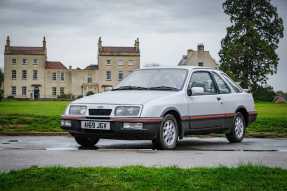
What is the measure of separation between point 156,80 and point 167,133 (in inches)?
60.5

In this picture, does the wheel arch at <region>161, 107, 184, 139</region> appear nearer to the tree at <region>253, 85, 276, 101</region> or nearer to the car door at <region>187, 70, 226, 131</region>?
the car door at <region>187, 70, 226, 131</region>

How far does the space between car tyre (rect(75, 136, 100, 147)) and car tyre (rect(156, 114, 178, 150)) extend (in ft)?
4.71

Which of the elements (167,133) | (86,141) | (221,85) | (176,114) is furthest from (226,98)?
(86,141)

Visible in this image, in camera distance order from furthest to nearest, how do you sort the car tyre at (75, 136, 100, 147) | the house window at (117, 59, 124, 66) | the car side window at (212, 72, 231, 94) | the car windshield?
the house window at (117, 59, 124, 66) → the car side window at (212, 72, 231, 94) → the car windshield → the car tyre at (75, 136, 100, 147)

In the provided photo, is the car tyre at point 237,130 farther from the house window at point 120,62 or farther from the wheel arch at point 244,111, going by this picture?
the house window at point 120,62

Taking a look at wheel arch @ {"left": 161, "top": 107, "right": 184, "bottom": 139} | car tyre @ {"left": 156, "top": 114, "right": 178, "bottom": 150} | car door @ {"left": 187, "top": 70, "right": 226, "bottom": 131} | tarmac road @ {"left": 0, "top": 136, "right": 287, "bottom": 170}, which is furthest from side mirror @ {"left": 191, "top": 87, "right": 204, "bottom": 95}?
tarmac road @ {"left": 0, "top": 136, "right": 287, "bottom": 170}

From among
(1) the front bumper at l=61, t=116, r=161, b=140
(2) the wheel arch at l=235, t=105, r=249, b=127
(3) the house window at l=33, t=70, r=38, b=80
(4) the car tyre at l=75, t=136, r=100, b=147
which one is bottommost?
(4) the car tyre at l=75, t=136, r=100, b=147

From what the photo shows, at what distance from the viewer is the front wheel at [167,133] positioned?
11.9m

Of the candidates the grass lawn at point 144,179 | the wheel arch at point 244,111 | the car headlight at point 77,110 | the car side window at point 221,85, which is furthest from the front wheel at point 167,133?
the grass lawn at point 144,179

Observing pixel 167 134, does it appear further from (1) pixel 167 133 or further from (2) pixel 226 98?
(2) pixel 226 98

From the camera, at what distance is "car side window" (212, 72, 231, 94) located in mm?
14276

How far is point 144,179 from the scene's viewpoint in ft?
22.0

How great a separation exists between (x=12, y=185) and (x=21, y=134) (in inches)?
392

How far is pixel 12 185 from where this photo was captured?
6289mm
